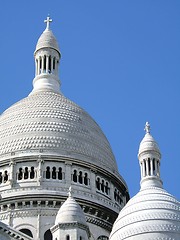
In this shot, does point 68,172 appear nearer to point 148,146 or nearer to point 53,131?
point 53,131

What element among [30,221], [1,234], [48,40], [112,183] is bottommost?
[1,234]

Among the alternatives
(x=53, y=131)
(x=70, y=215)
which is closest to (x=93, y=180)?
(x=53, y=131)

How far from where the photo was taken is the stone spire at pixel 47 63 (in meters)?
71.5

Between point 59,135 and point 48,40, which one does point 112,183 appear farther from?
point 48,40

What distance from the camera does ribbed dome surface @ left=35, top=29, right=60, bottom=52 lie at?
7262 cm

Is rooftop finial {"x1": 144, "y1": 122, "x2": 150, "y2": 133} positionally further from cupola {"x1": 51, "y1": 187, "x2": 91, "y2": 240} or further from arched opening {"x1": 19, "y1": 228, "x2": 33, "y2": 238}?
arched opening {"x1": 19, "y1": 228, "x2": 33, "y2": 238}

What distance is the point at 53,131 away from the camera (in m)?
65.2

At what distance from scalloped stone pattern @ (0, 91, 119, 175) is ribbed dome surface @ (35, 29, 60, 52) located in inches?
186

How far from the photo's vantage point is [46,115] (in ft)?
218

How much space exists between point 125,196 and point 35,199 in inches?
296

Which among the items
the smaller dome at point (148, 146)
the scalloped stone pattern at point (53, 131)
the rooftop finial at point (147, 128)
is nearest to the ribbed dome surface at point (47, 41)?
the scalloped stone pattern at point (53, 131)

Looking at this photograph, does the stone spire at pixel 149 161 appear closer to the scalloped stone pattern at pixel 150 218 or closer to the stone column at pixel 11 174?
the scalloped stone pattern at pixel 150 218

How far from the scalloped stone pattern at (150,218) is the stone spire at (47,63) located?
1958 cm

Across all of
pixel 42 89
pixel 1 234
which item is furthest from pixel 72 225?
pixel 42 89
